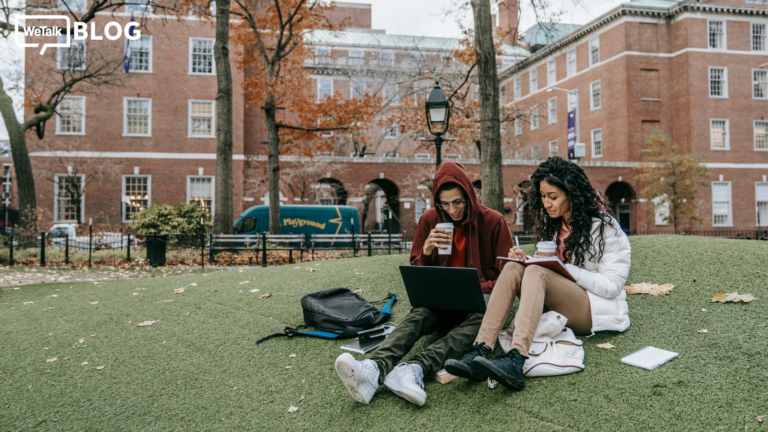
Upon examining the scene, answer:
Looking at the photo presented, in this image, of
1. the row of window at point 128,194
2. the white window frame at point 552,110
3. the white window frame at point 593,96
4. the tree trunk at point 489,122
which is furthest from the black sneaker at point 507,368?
the white window frame at point 552,110

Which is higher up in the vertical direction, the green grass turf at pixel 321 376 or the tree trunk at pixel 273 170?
the tree trunk at pixel 273 170

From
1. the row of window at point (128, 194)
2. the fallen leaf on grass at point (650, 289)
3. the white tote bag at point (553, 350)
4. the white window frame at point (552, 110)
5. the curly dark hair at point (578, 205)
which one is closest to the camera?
the white tote bag at point (553, 350)

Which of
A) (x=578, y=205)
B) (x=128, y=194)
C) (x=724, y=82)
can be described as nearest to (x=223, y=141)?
(x=578, y=205)

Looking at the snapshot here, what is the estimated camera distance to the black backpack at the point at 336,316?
13.8 feet

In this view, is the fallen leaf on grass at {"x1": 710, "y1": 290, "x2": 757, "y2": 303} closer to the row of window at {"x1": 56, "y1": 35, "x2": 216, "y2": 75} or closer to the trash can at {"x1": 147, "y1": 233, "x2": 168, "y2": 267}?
the trash can at {"x1": 147, "y1": 233, "x2": 168, "y2": 267}

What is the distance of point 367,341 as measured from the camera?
3.99m

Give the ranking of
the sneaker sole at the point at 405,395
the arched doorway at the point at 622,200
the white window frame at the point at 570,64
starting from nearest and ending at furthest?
1. the sneaker sole at the point at 405,395
2. the arched doorway at the point at 622,200
3. the white window frame at the point at 570,64

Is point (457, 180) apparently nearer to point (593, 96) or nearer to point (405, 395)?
point (405, 395)

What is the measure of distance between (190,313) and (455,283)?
11.9ft

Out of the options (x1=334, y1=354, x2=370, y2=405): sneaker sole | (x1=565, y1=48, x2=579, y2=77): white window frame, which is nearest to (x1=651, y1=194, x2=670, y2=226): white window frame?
(x1=565, y1=48, x2=579, y2=77): white window frame

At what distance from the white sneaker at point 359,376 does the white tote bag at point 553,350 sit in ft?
3.05

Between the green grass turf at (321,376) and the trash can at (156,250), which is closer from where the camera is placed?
the green grass turf at (321,376)

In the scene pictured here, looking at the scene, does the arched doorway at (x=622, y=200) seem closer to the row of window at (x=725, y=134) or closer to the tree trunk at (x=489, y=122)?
the row of window at (x=725, y=134)

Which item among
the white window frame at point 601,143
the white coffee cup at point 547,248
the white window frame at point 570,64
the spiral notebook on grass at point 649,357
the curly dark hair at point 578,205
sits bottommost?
the spiral notebook on grass at point 649,357
